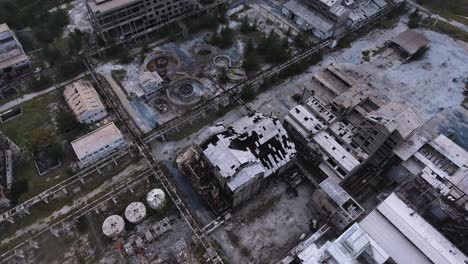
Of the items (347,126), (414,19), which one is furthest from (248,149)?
(414,19)

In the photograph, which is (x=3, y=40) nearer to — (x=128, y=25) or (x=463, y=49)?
(x=128, y=25)

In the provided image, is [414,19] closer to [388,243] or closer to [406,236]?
[406,236]

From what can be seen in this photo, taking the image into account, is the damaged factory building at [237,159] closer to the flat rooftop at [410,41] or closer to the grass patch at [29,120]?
Answer: the grass patch at [29,120]

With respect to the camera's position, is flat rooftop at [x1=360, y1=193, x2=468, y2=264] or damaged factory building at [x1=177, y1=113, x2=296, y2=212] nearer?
flat rooftop at [x1=360, y1=193, x2=468, y2=264]

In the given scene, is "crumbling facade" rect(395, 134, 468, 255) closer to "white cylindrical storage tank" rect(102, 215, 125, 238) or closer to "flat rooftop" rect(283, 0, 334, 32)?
"flat rooftop" rect(283, 0, 334, 32)

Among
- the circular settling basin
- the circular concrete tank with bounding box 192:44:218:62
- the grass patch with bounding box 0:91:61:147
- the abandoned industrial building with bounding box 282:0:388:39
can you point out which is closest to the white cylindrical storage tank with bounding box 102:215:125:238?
the grass patch with bounding box 0:91:61:147

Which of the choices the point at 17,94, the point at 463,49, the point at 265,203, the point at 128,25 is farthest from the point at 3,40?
the point at 463,49
